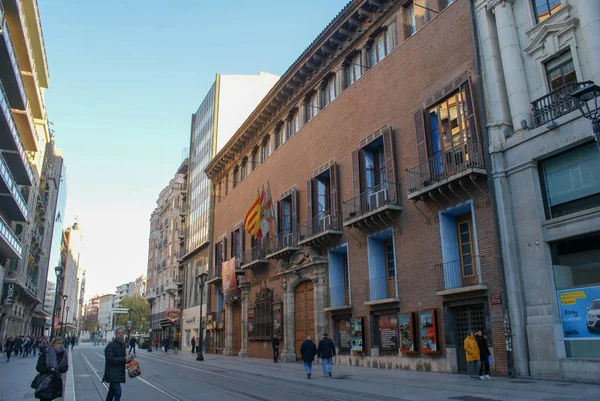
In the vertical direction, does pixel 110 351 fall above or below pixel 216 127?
below

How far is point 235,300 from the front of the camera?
125ft

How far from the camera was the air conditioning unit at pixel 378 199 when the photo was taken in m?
21.2

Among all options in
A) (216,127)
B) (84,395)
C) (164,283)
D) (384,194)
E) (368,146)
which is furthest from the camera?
(164,283)

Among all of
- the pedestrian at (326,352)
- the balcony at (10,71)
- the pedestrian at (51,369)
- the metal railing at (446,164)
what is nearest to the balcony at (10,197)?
the balcony at (10,71)

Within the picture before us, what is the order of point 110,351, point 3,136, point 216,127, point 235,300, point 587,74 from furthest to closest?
point 216,127 → point 235,300 → point 3,136 → point 587,74 → point 110,351

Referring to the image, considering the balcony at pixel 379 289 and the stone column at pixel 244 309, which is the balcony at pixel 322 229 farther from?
the stone column at pixel 244 309

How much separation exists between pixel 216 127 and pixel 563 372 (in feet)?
149

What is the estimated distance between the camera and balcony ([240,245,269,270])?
3275 cm

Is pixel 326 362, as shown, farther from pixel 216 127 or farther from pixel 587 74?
pixel 216 127

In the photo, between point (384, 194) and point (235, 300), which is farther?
point (235, 300)

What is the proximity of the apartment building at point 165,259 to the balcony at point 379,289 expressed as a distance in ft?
144

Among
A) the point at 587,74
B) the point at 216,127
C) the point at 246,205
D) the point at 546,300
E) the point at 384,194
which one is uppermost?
the point at 216,127

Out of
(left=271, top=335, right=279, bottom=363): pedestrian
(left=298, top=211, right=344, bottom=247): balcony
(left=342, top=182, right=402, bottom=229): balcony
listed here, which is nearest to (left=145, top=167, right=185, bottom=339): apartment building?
(left=271, top=335, right=279, bottom=363): pedestrian

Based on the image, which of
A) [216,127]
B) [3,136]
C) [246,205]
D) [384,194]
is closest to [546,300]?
[384,194]
